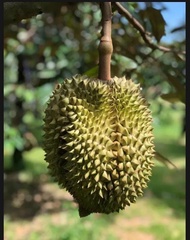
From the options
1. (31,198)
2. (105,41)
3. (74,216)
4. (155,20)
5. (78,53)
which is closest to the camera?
(105,41)

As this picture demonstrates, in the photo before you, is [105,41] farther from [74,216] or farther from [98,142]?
[74,216]

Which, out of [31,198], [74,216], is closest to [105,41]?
[74,216]

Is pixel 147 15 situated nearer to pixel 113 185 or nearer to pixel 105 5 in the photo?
pixel 105 5

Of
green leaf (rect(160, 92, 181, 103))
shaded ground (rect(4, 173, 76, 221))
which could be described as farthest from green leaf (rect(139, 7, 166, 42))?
shaded ground (rect(4, 173, 76, 221))

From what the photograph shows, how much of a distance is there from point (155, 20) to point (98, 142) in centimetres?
57

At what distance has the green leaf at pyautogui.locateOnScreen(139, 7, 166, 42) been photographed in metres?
1.17

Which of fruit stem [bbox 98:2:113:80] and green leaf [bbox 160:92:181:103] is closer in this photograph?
fruit stem [bbox 98:2:113:80]

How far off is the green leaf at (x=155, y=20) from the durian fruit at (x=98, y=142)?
0.47m

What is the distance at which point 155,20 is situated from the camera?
3.90 ft

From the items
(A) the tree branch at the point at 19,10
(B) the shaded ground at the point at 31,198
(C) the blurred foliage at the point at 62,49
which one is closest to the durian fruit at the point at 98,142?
(A) the tree branch at the point at 19,10

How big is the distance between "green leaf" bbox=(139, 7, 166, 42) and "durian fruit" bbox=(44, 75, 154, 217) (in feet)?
1.55

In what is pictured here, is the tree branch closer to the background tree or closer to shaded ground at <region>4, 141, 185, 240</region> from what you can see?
the background tree

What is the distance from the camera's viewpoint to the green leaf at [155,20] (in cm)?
117

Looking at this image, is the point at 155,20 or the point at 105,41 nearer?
the point at 105,41
